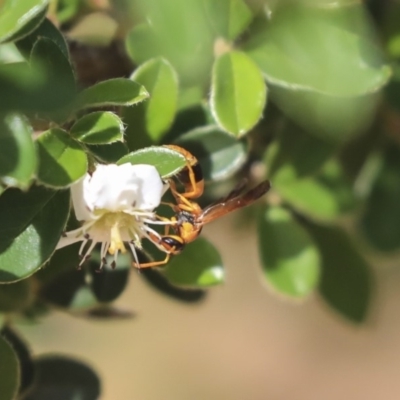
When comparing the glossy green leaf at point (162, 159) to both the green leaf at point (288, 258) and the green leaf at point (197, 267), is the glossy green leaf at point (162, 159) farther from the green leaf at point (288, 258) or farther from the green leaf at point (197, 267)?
the green leaf at point (288, 258)

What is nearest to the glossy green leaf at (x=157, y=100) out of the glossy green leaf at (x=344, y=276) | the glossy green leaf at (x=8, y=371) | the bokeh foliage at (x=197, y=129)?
the bokeh foliage at (x=197, y=129)

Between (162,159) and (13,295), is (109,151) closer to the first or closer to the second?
(162,159)

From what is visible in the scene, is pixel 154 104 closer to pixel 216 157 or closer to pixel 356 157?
pixel 216 157

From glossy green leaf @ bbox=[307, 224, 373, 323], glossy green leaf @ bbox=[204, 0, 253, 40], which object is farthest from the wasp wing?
glossy green leaf @ bbox=[307, 224, 373, 323]

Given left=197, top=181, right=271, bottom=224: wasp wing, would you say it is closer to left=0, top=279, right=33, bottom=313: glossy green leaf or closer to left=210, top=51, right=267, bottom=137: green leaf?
left=210, top=51, right=267, bottom=137: green leaf

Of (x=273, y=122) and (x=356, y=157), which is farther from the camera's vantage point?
(x=356, y=157)

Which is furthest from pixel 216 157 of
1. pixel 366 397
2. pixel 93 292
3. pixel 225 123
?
pixel 366 397
